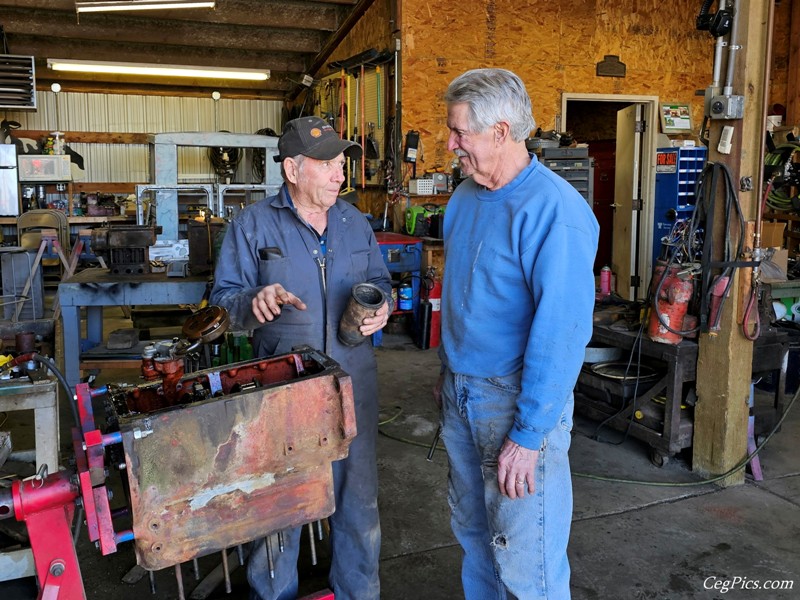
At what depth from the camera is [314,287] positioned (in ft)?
6.59

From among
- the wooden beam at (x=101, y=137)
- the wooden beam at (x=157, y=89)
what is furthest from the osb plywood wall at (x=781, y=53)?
the wooden beam at (x=101, y=137)

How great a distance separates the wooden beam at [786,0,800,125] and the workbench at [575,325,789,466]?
5.41 meters

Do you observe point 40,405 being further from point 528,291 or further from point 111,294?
point 528,291

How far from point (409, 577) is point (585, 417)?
1.95 m

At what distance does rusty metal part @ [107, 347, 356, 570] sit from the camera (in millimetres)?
1288

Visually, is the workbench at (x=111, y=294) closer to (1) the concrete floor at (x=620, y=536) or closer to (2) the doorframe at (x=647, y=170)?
(1) the concrete floor at (x=620, y=536)

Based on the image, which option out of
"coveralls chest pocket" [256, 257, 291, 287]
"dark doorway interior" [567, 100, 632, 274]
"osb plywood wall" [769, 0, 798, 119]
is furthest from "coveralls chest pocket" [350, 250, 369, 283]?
"osb plywood wall" [769, 0, 798, 119]

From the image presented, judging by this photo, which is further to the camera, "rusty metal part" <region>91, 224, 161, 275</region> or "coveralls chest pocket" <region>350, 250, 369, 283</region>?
"rusty metal part" <region>91, 224, 161, 275</region>

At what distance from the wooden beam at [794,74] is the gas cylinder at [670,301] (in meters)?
5.81

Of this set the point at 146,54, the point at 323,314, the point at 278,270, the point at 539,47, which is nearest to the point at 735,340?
the point at 323,314

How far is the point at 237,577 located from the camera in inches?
95.9

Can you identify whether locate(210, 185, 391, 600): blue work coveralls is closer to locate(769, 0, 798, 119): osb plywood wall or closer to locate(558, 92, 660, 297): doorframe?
locate(558, 92, 660, 297): doorframe

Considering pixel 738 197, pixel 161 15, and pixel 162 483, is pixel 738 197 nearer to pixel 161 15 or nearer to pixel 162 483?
pixel 162 483

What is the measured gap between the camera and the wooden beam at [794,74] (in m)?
7.75
